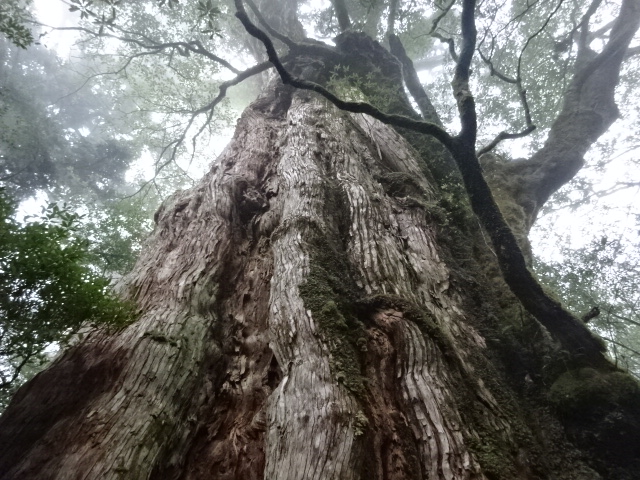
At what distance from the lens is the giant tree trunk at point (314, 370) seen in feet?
7.19

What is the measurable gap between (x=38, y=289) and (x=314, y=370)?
179 centimetres

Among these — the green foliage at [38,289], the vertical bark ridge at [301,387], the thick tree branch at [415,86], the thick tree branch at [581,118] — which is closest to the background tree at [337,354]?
the vertical bark ridge at [301,387]

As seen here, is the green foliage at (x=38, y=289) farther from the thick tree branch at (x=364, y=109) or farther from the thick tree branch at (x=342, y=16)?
the thick tree branch at (x=342, y=16)

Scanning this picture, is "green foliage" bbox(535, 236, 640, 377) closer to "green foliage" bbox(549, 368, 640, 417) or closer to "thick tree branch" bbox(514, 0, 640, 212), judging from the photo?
"thick tree branch" bbox(514, 0, 640, 212)

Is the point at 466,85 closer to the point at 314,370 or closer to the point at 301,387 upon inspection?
the point at 314,370

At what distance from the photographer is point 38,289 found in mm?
2414

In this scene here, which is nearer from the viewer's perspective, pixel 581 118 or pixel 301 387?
pixel 301 387

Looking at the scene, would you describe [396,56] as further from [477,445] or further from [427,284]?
[477,445]

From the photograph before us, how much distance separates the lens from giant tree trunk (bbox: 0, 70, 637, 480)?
2.19m

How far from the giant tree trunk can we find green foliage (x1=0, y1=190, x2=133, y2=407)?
346 mm

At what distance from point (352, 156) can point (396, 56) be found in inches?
195

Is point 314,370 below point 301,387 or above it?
above

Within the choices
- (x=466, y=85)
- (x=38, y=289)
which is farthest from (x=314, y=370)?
(x=466, y=85)

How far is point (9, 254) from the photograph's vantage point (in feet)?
7.71
